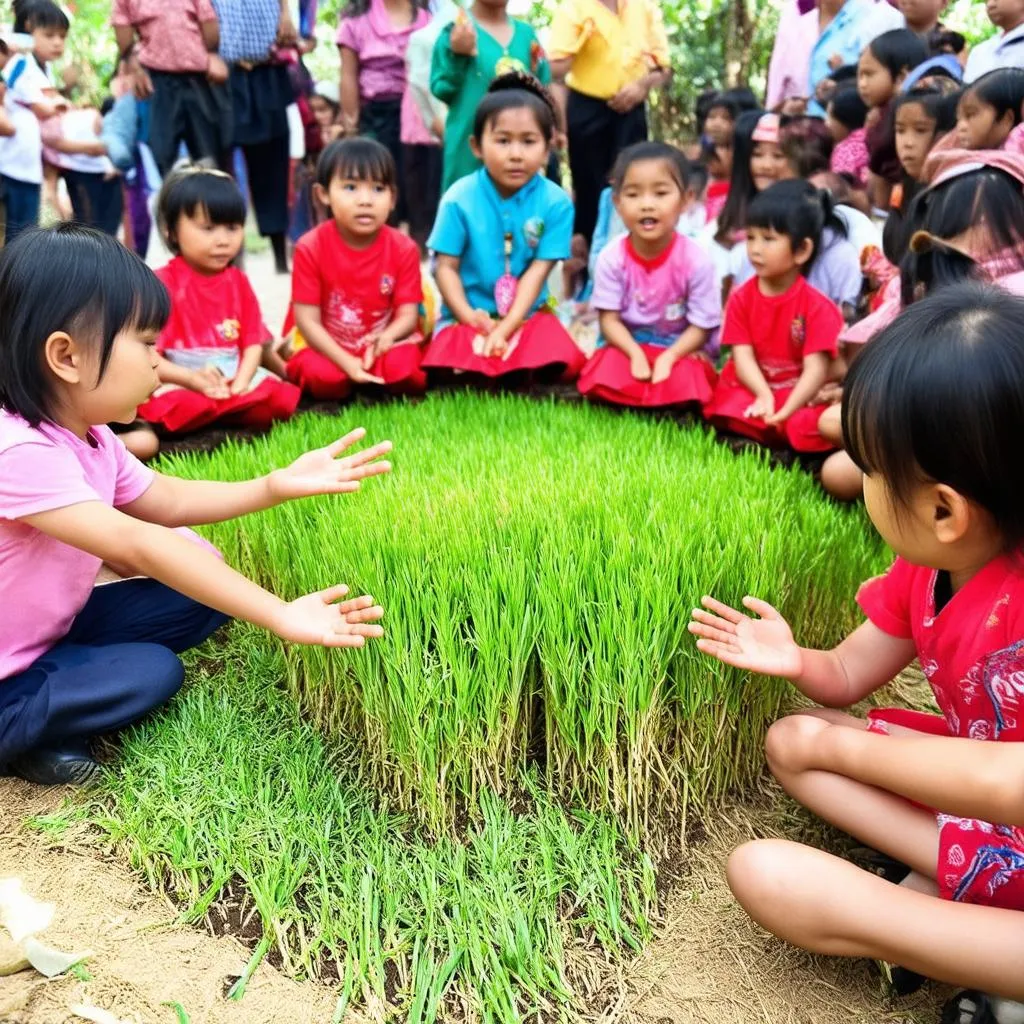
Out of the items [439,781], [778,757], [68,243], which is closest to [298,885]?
[439,781]

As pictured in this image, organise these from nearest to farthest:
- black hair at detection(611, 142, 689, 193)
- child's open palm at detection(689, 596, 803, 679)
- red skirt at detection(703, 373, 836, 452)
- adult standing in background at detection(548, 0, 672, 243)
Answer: child's open palm at detection(689, 596, 803, 679) → red skirt at detection(703, 373, 836, 452) → black hair at detection(611, 142, 689, 193) → adult standing in background at detection(548, 0, 672, 243)

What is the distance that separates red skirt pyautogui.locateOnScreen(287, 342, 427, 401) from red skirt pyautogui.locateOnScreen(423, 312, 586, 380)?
68 mm

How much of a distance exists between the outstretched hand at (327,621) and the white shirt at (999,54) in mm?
3464

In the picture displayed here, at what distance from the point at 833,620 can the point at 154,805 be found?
1.39 metres

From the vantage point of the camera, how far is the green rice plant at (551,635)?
1.70 m

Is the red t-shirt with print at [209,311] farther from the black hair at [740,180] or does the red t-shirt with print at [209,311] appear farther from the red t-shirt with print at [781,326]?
the black hair at [740,180]

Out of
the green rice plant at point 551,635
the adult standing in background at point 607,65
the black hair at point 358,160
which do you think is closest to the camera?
the green rice plant at point 551,635

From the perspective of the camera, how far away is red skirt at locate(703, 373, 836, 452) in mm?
3088

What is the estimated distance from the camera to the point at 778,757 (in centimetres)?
161

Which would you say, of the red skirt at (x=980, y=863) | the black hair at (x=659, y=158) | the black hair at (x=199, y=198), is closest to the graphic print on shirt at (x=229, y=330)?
the black hair at (x=199, y=198)

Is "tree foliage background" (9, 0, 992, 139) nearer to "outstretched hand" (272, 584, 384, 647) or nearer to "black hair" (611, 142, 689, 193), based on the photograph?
"black hair" (611, 142, 689, 193)

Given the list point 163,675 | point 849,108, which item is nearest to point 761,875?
point 163,675

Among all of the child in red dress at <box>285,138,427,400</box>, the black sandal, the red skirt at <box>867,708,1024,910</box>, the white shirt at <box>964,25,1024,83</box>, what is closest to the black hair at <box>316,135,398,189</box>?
the child in red dress at <box>285,138,427,400</box>

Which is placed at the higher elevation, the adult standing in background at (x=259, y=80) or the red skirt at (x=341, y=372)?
the adult standing in background at (x=259, y=80)
